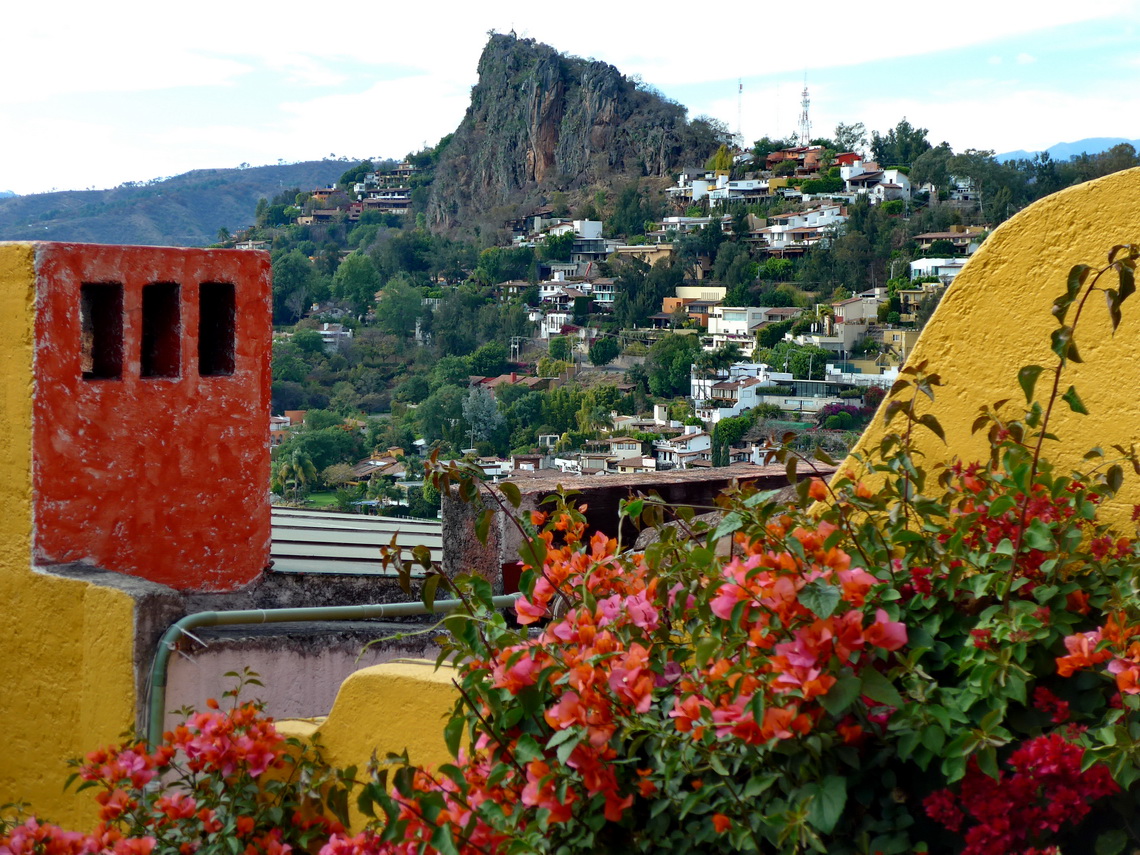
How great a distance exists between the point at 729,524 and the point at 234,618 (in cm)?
190

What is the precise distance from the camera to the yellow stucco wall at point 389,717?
194 centimetres

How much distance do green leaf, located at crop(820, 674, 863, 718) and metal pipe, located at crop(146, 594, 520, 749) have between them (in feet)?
4.73

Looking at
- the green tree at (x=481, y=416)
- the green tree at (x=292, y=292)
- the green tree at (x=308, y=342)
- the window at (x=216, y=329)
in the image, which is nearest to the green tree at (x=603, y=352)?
the green tree at (x=481, y=416)

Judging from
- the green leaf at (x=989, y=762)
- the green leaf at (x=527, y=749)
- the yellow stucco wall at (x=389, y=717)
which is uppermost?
the green leaf at (x=989, y=762)

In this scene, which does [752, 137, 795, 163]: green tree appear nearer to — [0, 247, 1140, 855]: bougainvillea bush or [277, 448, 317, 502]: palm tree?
[277, 448, 317, 502]: palm tree

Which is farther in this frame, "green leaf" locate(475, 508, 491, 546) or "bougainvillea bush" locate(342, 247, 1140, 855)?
"green leaf" locate(475, 508, 491, 546)

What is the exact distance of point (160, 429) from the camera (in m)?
3.13

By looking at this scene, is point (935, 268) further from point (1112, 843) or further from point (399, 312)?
point (1112, 843)

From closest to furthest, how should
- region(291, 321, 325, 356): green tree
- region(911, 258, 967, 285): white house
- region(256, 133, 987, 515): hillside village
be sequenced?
Result: region(256, 133, 987, 515): hillside village < region(911, 258, 967, 285): white house < region(291, 321, 325, 356): green tree

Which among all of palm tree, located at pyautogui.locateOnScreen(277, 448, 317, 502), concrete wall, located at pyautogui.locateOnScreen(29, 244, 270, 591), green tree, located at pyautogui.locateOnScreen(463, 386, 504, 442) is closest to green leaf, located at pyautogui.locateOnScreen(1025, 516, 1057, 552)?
concrete wall, located at pyautogui.locateOnScreen(29, 244, 270, 591)

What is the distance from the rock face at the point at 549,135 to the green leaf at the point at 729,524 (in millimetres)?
84272

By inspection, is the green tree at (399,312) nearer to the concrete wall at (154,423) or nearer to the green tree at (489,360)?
the green tree at (489,360)

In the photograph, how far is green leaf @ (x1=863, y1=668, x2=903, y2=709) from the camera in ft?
3.90

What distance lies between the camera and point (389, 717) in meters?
2.02
